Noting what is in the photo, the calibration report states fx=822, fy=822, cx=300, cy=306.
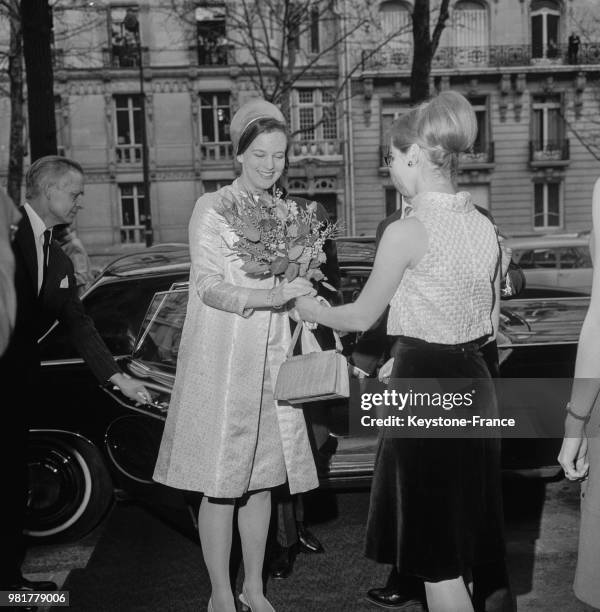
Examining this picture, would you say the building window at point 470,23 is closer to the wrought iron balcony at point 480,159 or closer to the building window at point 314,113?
the wrought iron balcony at point 480,159

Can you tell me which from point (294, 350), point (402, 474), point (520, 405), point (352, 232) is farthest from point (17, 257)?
point (352, 232)

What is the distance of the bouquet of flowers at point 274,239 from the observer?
2982 millimetres

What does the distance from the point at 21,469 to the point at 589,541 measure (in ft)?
7.15

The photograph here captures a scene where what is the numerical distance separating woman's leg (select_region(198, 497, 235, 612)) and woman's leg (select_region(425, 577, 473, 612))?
929 millimetres

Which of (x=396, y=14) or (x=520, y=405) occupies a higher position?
(x=396, y=14)

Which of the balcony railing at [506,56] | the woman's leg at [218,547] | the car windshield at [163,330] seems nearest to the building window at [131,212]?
the balcony railing at [506,56]

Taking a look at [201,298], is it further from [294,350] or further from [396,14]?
[396,14]

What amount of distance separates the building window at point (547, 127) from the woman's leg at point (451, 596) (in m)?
36.5

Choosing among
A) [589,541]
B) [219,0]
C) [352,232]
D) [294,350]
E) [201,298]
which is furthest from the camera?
[352,232]

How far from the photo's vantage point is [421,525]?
2635 mm

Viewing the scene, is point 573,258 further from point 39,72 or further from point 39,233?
point 39,233

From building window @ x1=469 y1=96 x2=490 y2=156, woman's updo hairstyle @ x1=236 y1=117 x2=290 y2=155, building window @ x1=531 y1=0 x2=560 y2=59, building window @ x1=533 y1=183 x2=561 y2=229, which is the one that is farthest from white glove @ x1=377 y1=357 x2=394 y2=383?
building window @ x1=531 y1=0 x2=560 y2=59

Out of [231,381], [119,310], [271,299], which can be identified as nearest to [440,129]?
[271,299]

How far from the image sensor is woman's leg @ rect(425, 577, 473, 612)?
261 cm
